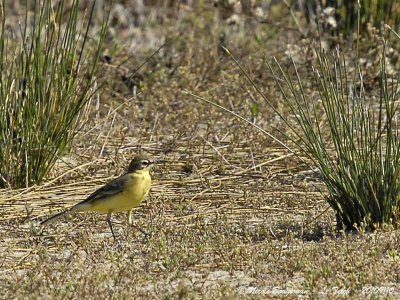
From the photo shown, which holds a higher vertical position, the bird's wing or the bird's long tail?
the bird's wing

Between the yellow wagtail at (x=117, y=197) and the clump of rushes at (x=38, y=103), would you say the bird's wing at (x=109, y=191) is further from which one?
the clump of rushes at (x=38, y=103)

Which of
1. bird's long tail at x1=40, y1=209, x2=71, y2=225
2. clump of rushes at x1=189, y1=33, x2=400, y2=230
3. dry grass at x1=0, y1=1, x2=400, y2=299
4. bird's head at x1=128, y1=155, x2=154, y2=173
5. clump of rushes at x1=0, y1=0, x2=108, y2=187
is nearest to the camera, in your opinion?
dry grass at x1=0, y1=1, x2=400, y2=299

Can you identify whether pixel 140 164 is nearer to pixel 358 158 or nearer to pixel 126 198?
pixel 126 198

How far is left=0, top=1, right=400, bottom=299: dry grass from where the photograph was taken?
5.71 m

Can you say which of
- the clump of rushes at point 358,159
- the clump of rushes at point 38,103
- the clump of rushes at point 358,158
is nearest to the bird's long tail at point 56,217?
the clump of rushes at point 38,103

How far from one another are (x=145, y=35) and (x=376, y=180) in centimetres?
732

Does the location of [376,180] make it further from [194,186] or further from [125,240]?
[194,186]

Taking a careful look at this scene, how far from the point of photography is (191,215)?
7.62 metres

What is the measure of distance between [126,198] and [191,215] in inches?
26.9

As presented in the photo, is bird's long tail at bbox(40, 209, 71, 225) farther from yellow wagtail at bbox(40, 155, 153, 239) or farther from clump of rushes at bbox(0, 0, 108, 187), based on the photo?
clump of rushes at bbox(0, 0, 108, 187)

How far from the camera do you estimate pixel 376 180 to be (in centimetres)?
659

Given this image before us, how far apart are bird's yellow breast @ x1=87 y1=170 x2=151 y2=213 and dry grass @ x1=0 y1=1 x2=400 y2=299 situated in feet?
0.59

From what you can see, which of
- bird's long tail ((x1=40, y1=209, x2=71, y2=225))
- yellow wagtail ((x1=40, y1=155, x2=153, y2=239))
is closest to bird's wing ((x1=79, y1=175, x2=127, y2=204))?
yellow wagtail ((x1=40, y1=155, x2=153, y2=239))

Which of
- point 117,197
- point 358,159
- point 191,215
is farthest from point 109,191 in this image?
point 358,159
